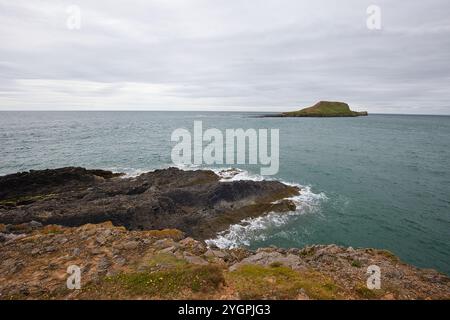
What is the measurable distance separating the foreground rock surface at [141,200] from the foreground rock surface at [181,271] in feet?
26.2

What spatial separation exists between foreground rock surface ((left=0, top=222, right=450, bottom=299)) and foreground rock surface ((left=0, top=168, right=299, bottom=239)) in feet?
26.2

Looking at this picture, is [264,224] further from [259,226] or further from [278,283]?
[278,283]

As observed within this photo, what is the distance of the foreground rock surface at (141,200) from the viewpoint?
76.6ft

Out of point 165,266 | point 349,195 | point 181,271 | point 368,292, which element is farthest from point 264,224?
point 181,271

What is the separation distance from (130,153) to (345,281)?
192 ft

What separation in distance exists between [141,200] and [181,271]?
641 inches

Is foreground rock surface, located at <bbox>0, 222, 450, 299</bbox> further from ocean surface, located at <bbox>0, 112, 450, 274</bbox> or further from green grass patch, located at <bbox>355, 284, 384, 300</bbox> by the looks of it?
ocean surface, located at <bbox>0, 112, 450, 274</bbox>

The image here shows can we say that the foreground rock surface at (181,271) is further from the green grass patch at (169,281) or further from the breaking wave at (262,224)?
the breaking wave at (262,224)

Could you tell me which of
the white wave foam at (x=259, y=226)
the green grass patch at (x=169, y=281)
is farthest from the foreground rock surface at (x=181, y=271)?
the white wave foam at (x=259, y=226)

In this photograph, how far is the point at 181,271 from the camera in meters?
11.0

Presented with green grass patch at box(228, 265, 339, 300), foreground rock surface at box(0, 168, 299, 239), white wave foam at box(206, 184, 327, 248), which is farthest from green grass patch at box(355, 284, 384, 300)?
foreground rock surface at box(0, 168, 299, 239)

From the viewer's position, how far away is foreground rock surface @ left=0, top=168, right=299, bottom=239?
920 inches
